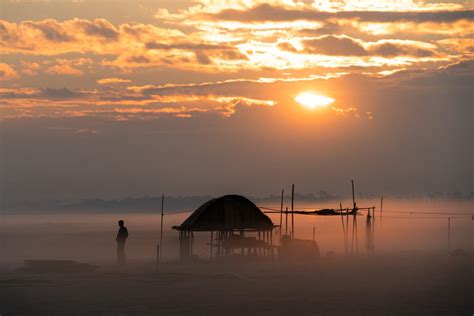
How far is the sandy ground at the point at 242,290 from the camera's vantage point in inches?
1324

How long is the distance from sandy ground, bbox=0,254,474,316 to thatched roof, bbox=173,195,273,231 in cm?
280

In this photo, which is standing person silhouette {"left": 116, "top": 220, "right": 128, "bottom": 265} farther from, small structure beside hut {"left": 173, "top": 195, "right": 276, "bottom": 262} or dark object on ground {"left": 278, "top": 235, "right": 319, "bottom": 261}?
dark object on ground {"left": 278, "top": 235, "right": 319, "bottom": 261}

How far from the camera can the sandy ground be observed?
110 feet

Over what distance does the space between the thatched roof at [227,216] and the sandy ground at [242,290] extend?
2.80 m

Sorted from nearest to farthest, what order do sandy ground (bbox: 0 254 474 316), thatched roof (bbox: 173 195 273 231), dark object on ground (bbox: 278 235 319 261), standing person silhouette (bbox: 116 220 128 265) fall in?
sandy ground (bbox: 0 254 474 316) → standing person silhouette (bbox: 116 220 128 265) → thatched roof (bbox: 173 195 273 231) → dark object on ground (bbox: 278 235 319 261)

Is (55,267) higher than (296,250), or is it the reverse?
(296,250)

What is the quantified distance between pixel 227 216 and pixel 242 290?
15841 mm

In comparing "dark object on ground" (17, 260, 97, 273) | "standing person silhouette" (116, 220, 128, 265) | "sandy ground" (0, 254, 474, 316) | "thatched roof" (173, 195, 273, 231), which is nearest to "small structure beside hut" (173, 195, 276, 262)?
"thatched roof" (173, 195, 273, 231)

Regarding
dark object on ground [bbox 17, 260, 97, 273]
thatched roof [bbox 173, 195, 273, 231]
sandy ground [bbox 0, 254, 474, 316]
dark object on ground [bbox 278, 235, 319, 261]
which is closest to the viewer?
sandy ground [bbox 0, 254, 474, 316]

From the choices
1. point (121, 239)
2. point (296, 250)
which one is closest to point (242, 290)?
point (121, 239)

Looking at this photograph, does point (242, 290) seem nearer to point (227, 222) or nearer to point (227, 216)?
point (227, 222)

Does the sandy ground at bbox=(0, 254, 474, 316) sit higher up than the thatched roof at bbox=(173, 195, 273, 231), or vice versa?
the thatched roof at bbox=(173, 195, 273, 231)

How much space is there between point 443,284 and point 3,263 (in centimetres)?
2478

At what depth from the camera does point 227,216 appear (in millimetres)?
54688
